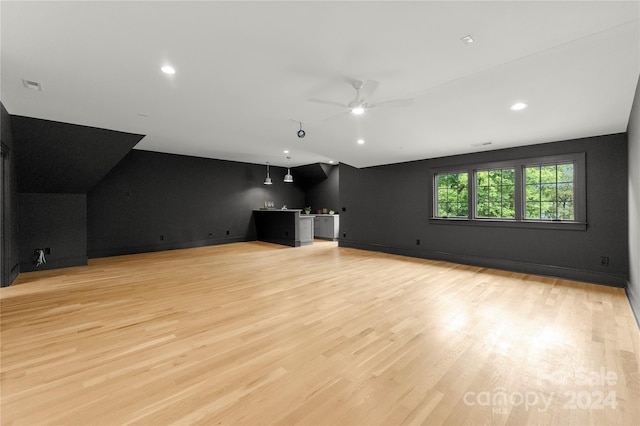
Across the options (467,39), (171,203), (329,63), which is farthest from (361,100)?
(171,203)

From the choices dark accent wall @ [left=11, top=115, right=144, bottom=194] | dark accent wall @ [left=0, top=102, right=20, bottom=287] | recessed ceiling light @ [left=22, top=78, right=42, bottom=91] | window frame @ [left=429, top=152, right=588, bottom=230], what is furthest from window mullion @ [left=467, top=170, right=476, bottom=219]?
dark accent wall @ [left=0, top=102, right=20, bottom=287]

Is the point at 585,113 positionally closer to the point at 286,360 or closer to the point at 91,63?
the point at 286,360

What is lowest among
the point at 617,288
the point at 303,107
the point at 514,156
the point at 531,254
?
the point at 617,288

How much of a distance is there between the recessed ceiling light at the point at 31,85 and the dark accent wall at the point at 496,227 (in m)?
6.69

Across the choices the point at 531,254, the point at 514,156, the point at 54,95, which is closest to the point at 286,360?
the point at 54,95

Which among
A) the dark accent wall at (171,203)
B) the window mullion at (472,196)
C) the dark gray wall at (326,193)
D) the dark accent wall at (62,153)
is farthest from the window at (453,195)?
the dark accent wall at (62,153)

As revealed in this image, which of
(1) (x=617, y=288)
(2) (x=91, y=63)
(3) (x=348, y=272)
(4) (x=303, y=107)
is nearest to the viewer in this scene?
(2) (x=91, y=63)

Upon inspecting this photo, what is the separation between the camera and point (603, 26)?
6.80ft

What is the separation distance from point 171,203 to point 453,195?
752 cm

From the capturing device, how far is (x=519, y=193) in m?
5.40

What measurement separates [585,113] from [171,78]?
5188mm

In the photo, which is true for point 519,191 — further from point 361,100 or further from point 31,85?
point 31,85

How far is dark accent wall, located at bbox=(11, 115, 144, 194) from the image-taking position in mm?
4648

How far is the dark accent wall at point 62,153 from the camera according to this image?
465 cm
